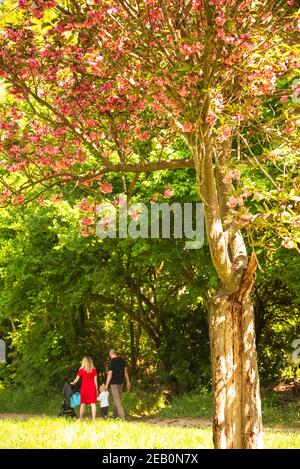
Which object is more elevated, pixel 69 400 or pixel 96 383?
pixel 96 383

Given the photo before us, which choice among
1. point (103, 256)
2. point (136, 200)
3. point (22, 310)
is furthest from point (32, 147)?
point (22, 310)

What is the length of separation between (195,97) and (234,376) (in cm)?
351

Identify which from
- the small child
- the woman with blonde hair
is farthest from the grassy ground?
the small child

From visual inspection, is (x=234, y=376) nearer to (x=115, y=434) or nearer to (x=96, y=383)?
(x=115, y=434)

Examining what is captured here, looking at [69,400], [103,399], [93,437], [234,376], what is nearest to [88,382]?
[103,399]

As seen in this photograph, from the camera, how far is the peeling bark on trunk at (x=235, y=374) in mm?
9031

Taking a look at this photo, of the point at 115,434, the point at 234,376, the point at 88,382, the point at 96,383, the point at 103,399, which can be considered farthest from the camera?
the point at 103,399

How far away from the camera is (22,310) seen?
82.8 feet

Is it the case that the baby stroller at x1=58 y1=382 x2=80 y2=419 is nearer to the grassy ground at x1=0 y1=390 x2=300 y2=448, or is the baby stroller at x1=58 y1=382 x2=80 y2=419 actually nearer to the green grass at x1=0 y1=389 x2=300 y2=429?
the green grass at x1=0 y1=389 x2=300 y2=429

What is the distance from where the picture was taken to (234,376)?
30.1ft

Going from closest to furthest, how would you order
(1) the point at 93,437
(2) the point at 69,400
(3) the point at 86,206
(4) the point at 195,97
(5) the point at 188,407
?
1. (4) the point at 195,97
2. (3) the point at 86,206
3. (1) the point at 93,437
4. (2) the point at 69,400
5. (5) the point at 188,407

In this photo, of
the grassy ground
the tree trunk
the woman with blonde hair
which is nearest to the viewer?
the tree trunk

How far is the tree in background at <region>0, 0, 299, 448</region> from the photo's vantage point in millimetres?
8047

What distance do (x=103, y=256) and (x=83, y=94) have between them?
1440 centimetres
